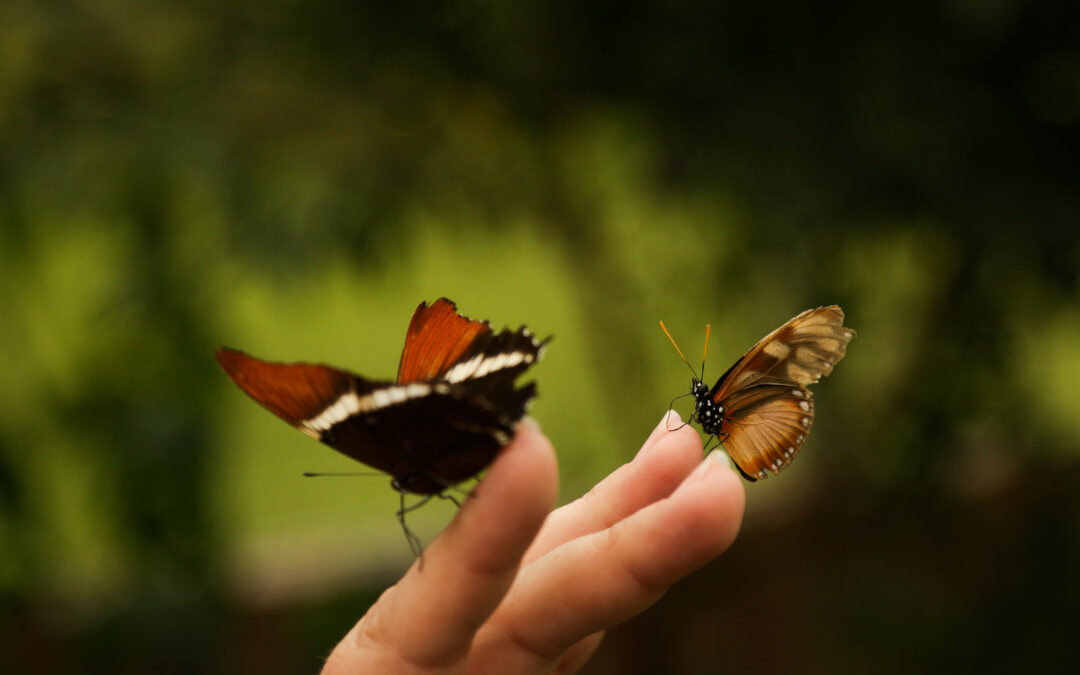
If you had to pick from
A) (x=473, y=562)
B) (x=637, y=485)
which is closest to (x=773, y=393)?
(x=637, y=485)

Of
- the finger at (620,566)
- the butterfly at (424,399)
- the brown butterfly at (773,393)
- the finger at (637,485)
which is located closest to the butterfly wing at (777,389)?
the brown butterfly at (773,393)

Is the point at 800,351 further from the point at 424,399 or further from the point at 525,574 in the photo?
the point at 424,399

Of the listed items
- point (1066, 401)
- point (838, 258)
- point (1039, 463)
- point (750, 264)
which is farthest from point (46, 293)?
point (1066, 401)

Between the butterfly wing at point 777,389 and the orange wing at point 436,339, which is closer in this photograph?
the orange wing at point 436,339

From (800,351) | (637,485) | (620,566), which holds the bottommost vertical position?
(620,566)

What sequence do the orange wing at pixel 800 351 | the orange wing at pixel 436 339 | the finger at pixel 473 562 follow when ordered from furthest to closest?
1. the orange wing at pixel 800 351
2. the orange wing at pixel 436 339
3. the finger at pixel 473 562

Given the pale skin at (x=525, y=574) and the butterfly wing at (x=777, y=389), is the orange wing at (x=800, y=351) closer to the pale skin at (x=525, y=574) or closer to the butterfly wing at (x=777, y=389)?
the butterfly wing at (x=777, y=389)

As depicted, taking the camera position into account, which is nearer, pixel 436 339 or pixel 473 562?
pixel 473 562

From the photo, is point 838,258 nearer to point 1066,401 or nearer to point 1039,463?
point 1039,463
